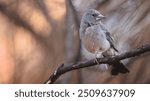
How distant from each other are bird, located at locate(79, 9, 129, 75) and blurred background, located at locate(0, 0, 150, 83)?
0.08ft

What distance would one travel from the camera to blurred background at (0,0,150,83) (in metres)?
2.07

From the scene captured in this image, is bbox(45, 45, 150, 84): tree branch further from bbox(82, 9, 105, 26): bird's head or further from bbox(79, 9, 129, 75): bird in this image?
bbox(82, 9, 105, 26): bird's head

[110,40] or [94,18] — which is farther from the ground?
[94,18]

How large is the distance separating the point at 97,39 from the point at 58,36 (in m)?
0.20

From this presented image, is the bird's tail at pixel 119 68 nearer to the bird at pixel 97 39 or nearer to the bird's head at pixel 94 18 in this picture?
the bird at pixel 97 39

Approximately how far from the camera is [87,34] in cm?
207

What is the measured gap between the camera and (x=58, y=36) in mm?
2109

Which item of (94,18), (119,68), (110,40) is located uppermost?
(94,18)

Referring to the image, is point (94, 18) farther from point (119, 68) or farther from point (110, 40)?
point (119, 68)

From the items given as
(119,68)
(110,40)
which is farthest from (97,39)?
(119,68)

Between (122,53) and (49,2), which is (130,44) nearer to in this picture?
(122,53)

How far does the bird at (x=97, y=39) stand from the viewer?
81.1 inches

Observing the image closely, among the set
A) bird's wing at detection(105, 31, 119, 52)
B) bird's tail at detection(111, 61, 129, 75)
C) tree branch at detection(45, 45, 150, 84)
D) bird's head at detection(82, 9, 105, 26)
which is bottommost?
bird's tail at detection(111, 61, 129, 75)

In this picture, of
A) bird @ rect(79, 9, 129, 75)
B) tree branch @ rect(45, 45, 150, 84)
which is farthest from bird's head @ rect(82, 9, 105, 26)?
tree branch @ rect(45, 45, 150, 84)
